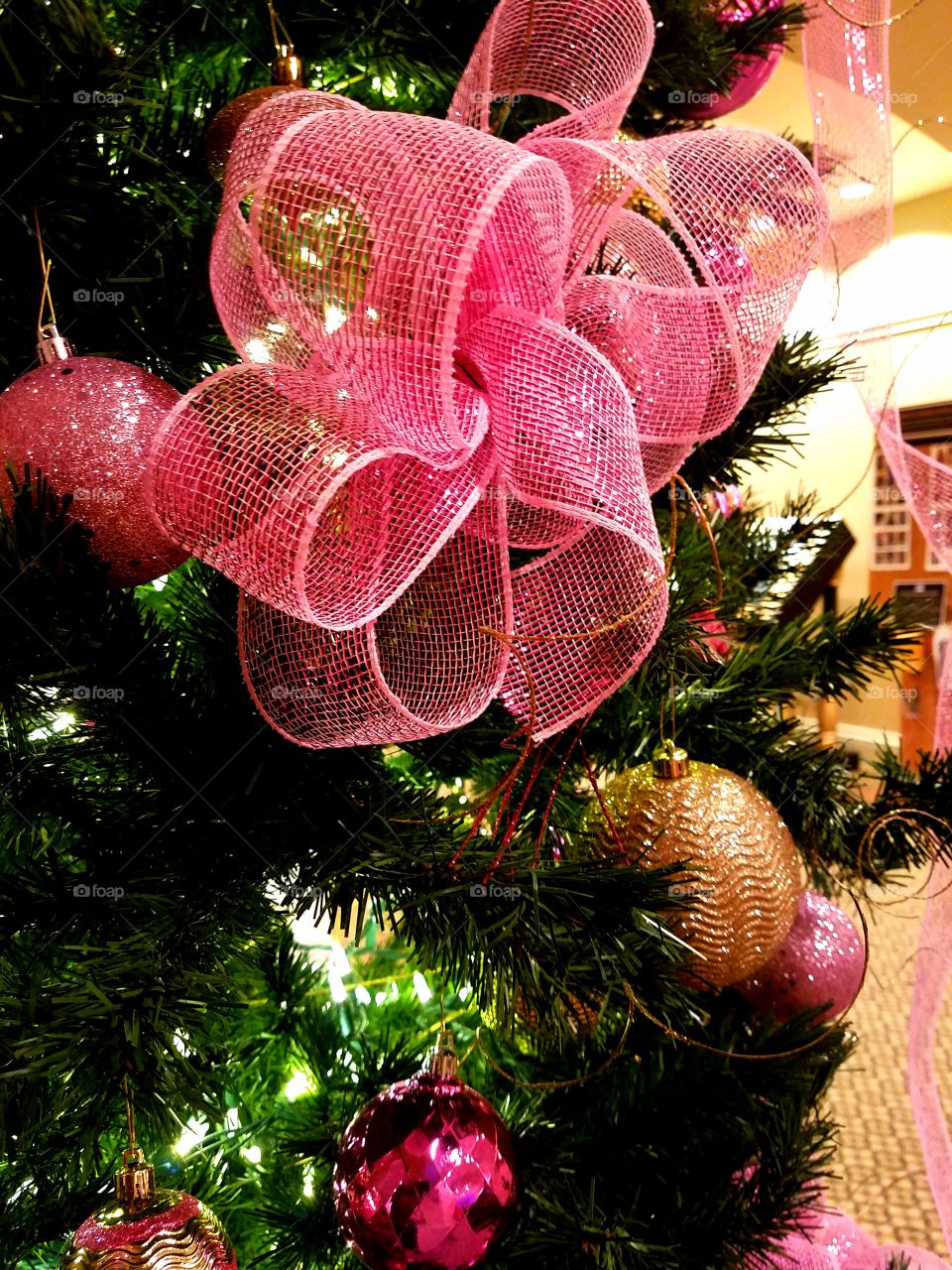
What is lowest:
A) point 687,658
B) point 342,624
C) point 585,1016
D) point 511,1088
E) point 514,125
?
point 511,1088

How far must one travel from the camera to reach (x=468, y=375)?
31cm

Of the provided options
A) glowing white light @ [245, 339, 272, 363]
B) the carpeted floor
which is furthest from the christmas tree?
the carpeted floor

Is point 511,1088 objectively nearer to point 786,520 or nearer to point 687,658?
point 687,658

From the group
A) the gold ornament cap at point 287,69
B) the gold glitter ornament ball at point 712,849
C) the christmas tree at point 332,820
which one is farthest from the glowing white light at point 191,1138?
the gold ornament cap at point 287,69

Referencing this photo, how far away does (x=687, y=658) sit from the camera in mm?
466

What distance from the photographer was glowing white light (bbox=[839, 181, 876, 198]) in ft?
1.73

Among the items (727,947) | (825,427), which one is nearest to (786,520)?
(727,947)

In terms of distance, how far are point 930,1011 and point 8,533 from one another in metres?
0.58

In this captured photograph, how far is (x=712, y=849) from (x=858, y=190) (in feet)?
1.28

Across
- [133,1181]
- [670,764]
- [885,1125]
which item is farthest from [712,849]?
[885,1125]

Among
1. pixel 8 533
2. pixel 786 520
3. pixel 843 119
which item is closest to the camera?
pixel 8 533

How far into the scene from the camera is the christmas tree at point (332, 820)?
29 centimetres

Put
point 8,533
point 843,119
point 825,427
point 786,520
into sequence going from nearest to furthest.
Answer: point 8,533
point 843,119
point 786,520
point 825,427

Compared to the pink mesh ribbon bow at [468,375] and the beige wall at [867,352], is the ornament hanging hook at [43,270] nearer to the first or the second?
the pink mesh ribbon bow at [468,375]
